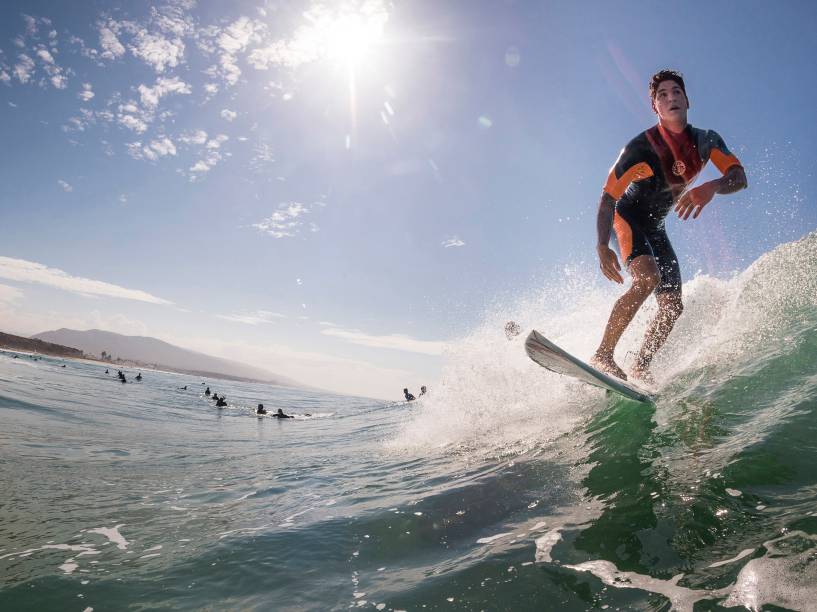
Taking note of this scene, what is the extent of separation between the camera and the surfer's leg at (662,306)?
195 inches

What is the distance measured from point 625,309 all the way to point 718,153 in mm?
1990

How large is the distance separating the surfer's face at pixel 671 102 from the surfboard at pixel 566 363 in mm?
2973

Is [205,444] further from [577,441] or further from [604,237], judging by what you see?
[604,237]

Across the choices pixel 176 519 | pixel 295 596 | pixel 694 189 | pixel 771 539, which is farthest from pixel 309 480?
pixel 694 189

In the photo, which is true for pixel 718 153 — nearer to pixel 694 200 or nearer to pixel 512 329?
pixel 694 200

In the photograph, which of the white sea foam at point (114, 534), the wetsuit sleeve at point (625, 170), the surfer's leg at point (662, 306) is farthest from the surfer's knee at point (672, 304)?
the white sea foam at point (114, 534)

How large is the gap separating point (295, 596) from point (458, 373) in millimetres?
5910

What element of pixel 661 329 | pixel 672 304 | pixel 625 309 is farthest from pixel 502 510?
pixel 672 304

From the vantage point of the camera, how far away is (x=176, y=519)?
3469 mm

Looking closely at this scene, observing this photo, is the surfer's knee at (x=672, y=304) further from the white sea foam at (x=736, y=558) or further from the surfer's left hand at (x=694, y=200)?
the white sea foam at (x=736, y=558)

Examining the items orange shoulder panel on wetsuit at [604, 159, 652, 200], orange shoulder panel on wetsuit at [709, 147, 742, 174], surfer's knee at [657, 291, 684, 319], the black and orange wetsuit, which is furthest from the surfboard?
orange shoulder panel on wetsuit at [709, 147, 742, 174]

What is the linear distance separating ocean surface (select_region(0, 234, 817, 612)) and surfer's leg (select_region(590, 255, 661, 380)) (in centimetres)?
58

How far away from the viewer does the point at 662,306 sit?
5.00m

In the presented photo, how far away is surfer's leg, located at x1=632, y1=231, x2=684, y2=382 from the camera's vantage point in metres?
4.95
